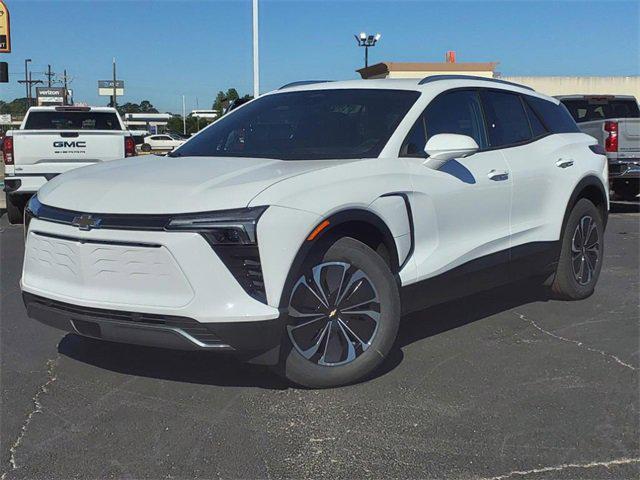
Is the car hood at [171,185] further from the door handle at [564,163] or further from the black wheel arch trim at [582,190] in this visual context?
the black wheel arch trim at [582,190]

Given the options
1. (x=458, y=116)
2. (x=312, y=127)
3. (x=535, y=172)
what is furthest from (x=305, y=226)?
(x=535, y=172)

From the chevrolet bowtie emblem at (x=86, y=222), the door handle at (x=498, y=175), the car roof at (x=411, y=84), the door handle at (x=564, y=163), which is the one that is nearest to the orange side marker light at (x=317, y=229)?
the chevrolet bowtie emblem at (x=86, y=222)

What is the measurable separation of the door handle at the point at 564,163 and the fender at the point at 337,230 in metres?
2.11

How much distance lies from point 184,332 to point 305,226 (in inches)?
31.3

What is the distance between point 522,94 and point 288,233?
3027 mm

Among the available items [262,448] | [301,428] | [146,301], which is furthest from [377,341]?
[146,301]

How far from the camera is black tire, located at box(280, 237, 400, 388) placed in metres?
3.90

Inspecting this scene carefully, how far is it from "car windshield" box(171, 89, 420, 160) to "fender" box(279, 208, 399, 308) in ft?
1.62

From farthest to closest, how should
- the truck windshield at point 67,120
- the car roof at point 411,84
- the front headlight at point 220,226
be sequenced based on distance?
1. the truck windshield at point 67,120
2. the car roof at point 411,84
3. the front headlight at point 220,226

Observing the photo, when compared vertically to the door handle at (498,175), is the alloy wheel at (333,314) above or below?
below

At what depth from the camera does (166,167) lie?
4.29m

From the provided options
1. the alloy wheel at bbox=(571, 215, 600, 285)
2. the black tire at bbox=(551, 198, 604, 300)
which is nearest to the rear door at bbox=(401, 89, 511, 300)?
the black tire at bbox=(551, 198, 604, 300)

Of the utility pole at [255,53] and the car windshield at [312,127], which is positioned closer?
the car windshield at [312,127]

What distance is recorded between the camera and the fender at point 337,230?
3686mm
